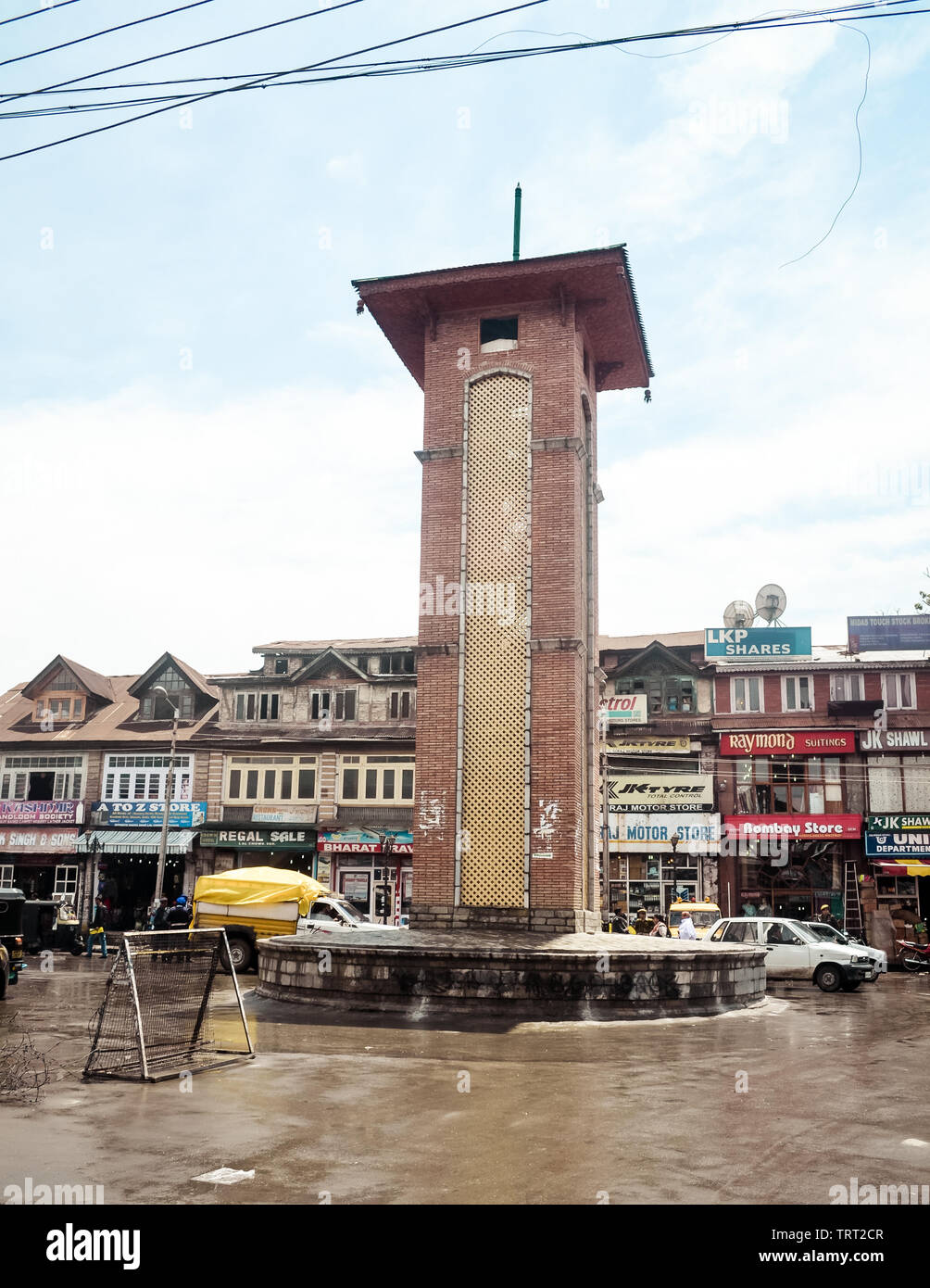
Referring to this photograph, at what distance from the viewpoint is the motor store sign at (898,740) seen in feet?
137

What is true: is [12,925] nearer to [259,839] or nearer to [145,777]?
[259,839]

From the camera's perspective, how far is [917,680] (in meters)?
42.9

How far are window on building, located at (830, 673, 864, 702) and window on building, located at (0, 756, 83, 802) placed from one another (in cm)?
3159

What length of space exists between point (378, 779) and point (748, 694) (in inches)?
615

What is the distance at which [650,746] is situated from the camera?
45031 millimetres

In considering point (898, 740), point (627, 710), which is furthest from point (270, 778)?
point (898, 740)

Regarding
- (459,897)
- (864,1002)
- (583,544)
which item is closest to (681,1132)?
(459,897)

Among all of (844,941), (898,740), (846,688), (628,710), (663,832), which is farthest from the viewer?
(628,710)

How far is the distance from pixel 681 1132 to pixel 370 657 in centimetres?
3880

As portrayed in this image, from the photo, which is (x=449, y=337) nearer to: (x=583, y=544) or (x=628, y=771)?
(x=583, y=544)

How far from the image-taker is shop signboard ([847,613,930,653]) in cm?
4366

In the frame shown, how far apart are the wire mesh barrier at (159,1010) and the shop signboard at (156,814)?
112ft

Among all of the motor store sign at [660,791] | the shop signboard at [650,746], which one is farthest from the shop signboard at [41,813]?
the shop signboard at [650,746]

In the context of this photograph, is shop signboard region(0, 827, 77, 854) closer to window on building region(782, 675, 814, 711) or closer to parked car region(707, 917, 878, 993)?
window on building region(782, 675, 814, 711)
